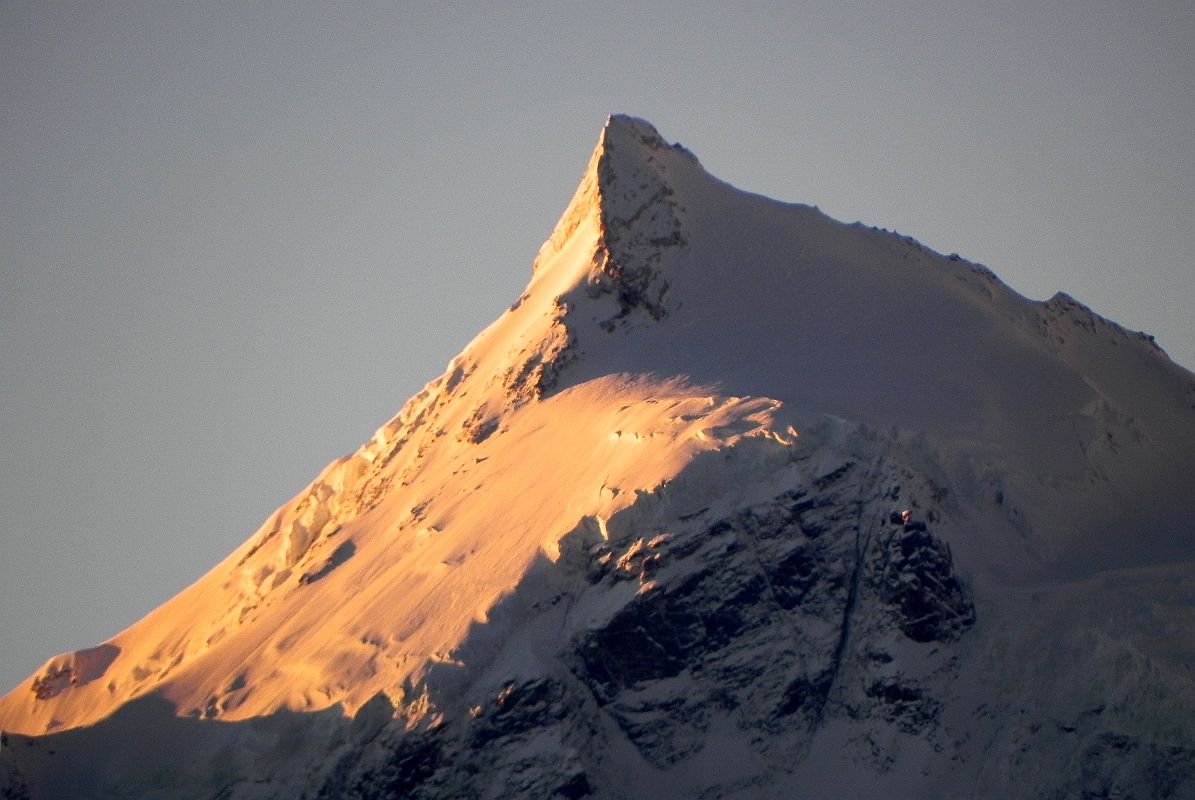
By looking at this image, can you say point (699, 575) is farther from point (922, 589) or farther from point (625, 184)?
point (625, 184)

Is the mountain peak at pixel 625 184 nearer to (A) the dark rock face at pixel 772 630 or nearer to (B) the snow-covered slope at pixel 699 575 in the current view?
(B) the snow-covered slope at pixel 699 575

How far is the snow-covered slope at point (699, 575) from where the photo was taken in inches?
4710

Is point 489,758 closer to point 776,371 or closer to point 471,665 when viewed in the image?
point 471,665

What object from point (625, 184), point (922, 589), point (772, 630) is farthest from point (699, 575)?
point (625, 184)

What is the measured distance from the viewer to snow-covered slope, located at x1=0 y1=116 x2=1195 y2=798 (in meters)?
120

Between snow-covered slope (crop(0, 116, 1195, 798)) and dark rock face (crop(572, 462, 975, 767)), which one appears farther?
dark rock face (crop(572, 462, 975, 767))

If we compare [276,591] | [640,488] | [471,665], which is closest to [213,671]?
[276,591]

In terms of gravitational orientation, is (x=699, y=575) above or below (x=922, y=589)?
above

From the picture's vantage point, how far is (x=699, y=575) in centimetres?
12288

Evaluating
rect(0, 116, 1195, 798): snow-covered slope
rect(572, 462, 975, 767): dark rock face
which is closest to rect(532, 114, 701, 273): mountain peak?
rect(0, 116, 1195, 798): snow-covered slope

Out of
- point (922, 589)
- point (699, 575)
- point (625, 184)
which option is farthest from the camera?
point (625, 184)

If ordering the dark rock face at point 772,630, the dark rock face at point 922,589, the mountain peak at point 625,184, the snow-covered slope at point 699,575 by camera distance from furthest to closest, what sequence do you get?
the mountain peak at point 625,184
the dark rock face at point 922,589
the dark rock face at point 772,630
the snow-covered slope at point 699,575

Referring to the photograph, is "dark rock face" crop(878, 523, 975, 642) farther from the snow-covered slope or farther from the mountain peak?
the mountain peak

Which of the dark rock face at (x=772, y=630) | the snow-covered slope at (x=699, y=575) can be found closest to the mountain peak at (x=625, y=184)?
the snow-covered slope at (x=699, y=575)
